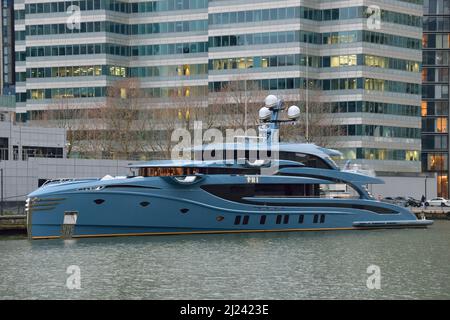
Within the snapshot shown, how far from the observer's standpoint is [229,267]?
4541cm

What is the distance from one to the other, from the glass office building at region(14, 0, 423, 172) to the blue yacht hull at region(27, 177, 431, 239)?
42.6 m

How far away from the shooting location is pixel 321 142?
107 meters

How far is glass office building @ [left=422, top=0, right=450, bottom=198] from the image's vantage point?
470 feet

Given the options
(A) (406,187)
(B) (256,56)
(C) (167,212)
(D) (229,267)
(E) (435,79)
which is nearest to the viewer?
(D) (229,267)

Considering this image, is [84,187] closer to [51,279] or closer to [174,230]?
[174,230]

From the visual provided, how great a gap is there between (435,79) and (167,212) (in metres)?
91.3

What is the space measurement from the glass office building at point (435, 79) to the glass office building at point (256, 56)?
17.5m

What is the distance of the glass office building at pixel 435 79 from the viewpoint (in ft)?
470

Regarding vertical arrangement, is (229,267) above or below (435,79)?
below

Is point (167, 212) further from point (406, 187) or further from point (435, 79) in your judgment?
point (435, 79)

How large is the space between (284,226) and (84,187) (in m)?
14.6
